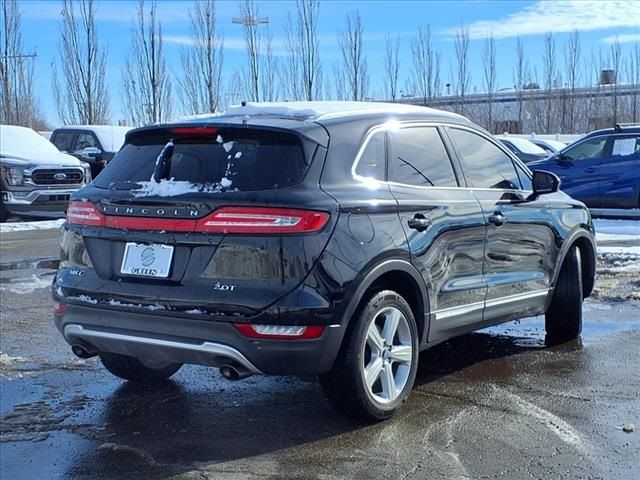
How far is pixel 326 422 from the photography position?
4.64 meters

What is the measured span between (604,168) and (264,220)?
43.5 ft

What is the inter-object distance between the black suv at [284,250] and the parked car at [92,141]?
14.7m

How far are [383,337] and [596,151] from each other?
12905mm

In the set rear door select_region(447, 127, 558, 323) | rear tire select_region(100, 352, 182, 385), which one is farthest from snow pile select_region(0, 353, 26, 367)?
rear door select_region(447, 127, 558, 323)

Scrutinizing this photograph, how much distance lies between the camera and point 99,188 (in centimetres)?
472

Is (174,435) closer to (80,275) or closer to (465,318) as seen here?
(80,275)

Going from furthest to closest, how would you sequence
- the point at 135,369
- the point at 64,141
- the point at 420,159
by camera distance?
the point at 64,141, the point at 135,369, the point at 420,159

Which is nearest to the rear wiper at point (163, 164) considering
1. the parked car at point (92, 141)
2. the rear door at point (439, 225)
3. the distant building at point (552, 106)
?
the rear door at point (439, 225)

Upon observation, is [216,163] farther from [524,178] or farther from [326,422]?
[524,178]

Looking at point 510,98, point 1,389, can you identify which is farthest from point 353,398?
point 510,98

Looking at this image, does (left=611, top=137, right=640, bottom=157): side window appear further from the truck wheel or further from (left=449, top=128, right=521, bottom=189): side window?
the truck wheel

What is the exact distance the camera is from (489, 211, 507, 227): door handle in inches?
216

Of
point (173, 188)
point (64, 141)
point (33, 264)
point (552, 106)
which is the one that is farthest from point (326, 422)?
point (552, 106)

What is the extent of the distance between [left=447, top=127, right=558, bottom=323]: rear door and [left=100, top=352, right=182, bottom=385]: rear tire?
2115 mm
